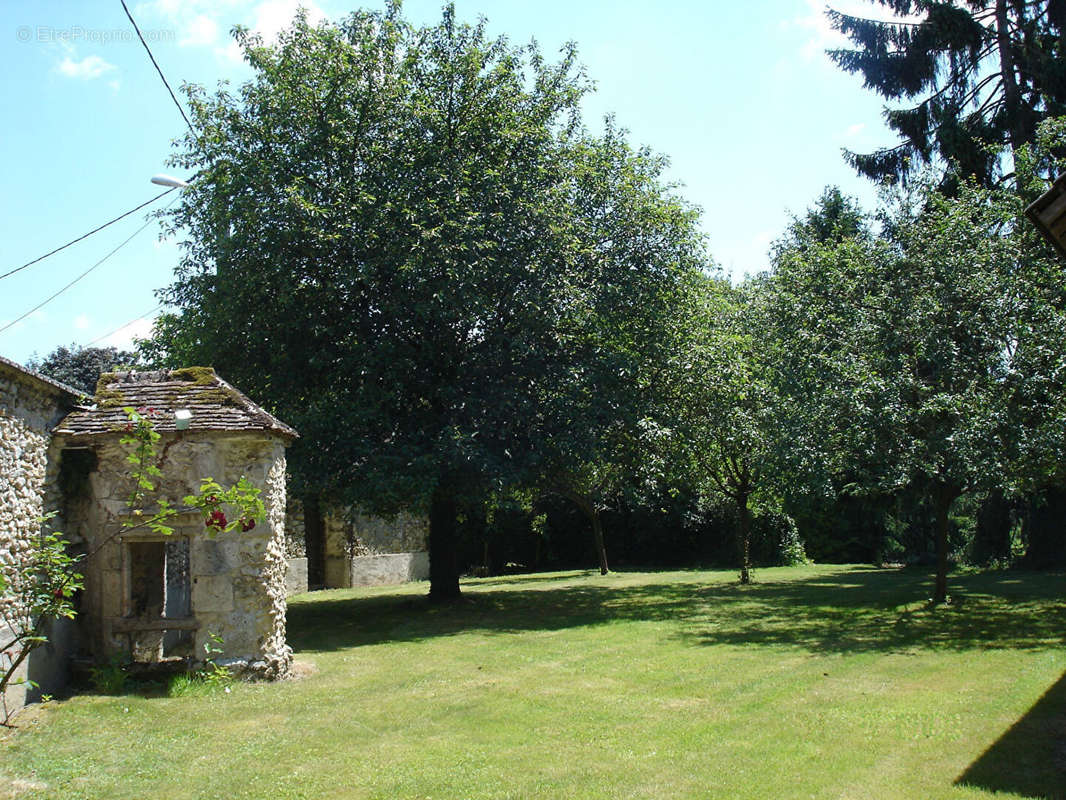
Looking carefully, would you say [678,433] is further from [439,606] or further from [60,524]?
[60,524]

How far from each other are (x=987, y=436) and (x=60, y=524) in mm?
12138

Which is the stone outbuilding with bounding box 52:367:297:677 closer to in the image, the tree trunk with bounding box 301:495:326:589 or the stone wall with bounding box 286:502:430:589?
the stone wall with bounding box 286:502:430:589

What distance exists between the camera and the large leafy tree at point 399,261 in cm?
1400

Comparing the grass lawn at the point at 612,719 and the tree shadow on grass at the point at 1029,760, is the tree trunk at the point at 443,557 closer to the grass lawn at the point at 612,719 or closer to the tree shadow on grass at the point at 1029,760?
the grass lawn at the point at 612,719

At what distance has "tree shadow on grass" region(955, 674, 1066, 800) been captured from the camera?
5773mm

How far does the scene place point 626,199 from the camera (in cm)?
1645

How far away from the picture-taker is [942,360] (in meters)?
12.5

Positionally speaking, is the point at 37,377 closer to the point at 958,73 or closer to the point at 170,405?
the point at 170,405

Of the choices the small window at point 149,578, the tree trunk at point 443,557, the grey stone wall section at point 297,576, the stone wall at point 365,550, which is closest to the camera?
the small window at point 149,578

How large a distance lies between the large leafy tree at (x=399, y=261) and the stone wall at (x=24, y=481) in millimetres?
5086

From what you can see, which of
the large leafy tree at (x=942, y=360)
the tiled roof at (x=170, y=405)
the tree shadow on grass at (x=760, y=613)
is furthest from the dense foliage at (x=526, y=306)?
the tiled roof at (x=170, y=405)

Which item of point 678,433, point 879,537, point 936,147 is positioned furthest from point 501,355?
point 879,537

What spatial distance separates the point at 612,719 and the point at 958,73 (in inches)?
863

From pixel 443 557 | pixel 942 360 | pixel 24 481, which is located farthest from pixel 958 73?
pixel 24 481
